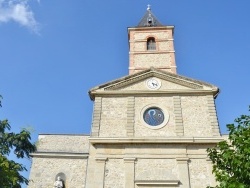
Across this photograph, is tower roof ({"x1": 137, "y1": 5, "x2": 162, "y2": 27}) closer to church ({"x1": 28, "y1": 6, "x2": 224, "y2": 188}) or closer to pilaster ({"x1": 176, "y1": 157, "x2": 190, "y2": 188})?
church ({"x1": 28, "y1": 6, "x2": 224, "y2": 188})

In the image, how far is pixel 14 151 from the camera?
43.1 ft

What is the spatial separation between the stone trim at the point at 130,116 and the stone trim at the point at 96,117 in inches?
58.6

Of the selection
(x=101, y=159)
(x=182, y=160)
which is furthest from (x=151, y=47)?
(x=101, y=159)

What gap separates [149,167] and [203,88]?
17.6 ft

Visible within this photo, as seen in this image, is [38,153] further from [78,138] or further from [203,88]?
[203,88]

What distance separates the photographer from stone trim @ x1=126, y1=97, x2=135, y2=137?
51.1 feet

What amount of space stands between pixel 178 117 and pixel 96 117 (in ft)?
13.7

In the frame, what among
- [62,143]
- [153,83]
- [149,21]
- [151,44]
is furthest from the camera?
[149,21]

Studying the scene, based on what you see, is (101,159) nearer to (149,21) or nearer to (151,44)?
(151,44)

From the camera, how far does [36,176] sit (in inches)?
614

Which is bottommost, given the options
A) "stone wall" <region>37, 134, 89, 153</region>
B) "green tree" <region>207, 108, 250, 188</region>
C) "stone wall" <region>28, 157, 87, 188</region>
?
"green tree" <region>207, 108, 250, 188</region>

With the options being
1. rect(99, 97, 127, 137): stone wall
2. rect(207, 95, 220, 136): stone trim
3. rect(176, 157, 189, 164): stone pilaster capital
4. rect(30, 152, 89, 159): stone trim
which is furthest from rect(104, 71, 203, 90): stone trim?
rect(176, 157, 189, 164): stone pilaster capital

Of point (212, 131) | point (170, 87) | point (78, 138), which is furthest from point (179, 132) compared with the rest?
point (78, 138)

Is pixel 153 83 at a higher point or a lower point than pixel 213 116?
higher
